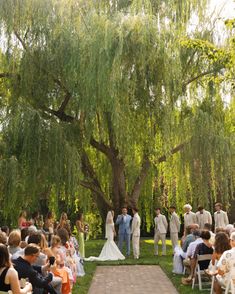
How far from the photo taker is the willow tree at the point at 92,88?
17234 mm

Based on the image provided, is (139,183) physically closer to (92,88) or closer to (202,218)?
(202,218)

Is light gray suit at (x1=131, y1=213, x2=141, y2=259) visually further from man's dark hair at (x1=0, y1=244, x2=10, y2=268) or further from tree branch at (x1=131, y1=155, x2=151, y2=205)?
man's dark hair at (x1=0, y1=244, x2=10, y2=268)

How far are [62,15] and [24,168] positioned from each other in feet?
16.7

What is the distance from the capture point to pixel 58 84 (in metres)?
19.3

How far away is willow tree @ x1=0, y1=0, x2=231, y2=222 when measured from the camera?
17.2 meters

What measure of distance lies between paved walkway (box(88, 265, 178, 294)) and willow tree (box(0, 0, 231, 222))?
11.9ft

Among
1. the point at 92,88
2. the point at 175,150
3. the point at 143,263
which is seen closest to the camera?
the point at 143,263

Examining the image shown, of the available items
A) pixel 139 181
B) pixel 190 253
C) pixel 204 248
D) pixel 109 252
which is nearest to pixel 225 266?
pixel 204 248

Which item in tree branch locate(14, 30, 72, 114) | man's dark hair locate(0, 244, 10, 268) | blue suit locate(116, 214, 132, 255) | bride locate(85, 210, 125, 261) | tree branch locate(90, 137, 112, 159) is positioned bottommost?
man's dark hair locate(0, 244, 10, 268)

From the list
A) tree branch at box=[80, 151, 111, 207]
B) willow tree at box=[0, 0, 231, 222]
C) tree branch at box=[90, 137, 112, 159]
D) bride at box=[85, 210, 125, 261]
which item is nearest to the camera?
bride at box=[85, 210, 125, 261]

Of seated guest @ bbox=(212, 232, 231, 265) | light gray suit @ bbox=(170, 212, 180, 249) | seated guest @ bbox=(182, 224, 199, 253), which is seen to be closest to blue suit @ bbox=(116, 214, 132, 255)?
light gray suit @ bbox=(170, 212, 180, 249)

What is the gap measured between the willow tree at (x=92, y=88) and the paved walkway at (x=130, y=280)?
3.62 m

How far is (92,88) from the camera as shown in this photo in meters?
17.5

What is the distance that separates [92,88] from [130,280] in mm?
6870
